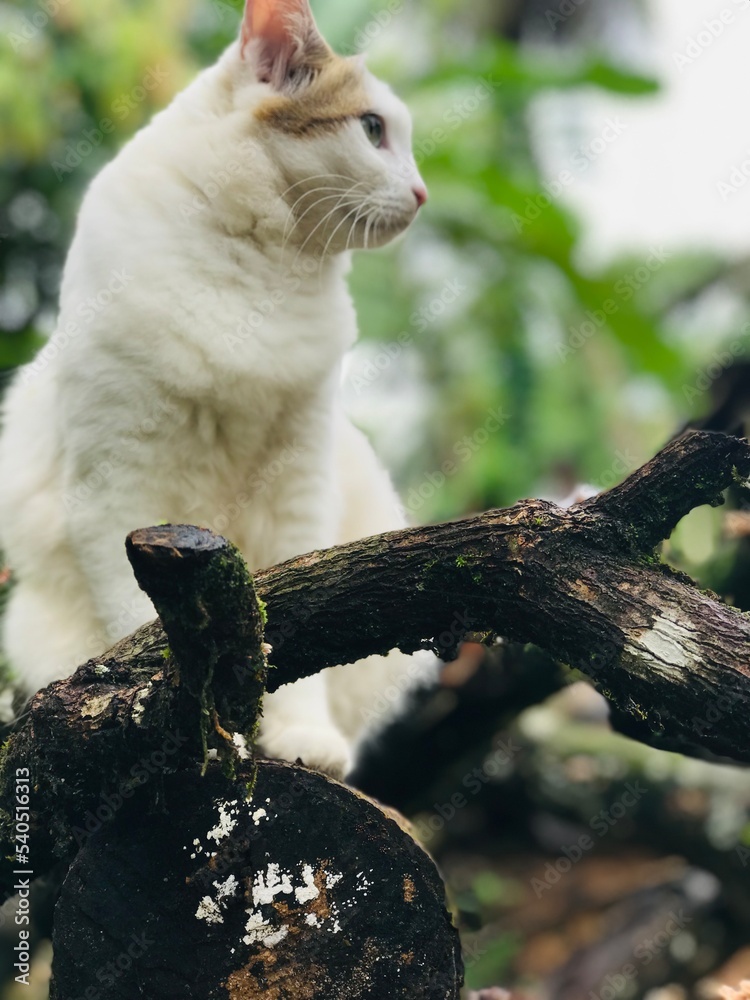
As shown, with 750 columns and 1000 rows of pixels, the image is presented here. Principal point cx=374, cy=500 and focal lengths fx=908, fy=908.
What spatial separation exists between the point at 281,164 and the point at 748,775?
276cm

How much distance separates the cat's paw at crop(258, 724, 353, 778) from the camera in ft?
5.57

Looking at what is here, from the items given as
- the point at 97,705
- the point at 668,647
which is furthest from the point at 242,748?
the point at 668,647

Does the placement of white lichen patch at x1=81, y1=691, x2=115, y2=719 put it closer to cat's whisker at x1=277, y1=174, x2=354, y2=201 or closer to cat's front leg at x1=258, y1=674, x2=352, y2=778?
cat's front leg at x1=258, y1=674, x2=352, y2=778

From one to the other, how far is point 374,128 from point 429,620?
49.4 inches

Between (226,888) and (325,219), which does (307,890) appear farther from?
(325,219)

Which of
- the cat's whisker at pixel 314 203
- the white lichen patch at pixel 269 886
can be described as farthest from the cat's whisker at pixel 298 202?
the white lichen patch at pixel 269 886

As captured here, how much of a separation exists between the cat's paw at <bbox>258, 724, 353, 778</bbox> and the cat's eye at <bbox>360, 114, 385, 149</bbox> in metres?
1.26

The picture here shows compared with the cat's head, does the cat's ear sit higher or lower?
higher

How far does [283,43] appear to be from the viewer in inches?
75.6

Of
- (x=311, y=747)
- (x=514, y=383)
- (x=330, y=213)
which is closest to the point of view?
(x=311, y=747)

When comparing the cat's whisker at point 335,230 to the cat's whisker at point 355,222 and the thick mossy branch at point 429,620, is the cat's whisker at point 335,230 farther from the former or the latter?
the thick mossy branch at point 429,620

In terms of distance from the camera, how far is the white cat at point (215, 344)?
1742 millimetres

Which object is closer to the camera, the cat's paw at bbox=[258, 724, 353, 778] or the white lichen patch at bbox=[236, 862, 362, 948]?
the white lichen patch at bbox=[236, 862, 362, 948]

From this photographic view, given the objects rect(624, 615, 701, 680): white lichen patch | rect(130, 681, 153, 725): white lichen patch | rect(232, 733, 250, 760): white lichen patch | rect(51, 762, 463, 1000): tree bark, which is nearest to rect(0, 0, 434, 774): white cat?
rect(232, 733, 250, 760): white lichen patch
